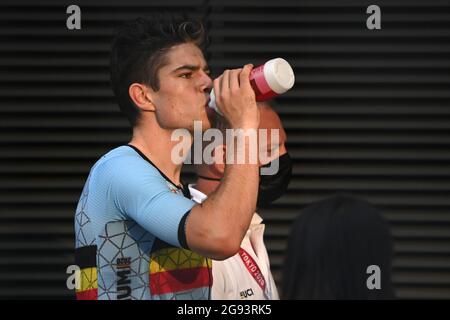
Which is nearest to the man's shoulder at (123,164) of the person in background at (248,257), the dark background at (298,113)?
the person in background at (248,257)

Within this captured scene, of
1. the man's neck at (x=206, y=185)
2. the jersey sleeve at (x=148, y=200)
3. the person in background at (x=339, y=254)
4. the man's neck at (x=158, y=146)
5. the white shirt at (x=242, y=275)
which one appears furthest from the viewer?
the man's neck at (x=206, y=185)

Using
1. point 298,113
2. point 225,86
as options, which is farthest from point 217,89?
point 298,113

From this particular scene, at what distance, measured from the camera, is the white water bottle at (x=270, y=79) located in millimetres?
3283

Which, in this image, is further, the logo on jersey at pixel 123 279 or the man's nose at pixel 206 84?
the man's nose at pixel 206 84

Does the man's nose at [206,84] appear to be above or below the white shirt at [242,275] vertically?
above

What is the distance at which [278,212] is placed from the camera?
235 inches

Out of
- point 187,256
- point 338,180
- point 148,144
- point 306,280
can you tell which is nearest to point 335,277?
point 306,280

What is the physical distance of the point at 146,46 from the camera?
3.59m

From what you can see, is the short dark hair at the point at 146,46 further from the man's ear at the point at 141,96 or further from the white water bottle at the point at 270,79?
the white water bottle at the point at 270,79

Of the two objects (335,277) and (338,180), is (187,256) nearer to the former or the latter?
(335,277)

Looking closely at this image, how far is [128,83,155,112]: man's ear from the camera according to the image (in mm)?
3572

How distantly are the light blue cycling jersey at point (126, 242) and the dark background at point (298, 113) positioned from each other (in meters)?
2.53

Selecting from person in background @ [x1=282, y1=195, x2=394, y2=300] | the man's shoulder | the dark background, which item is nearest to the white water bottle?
the man's shoulder
